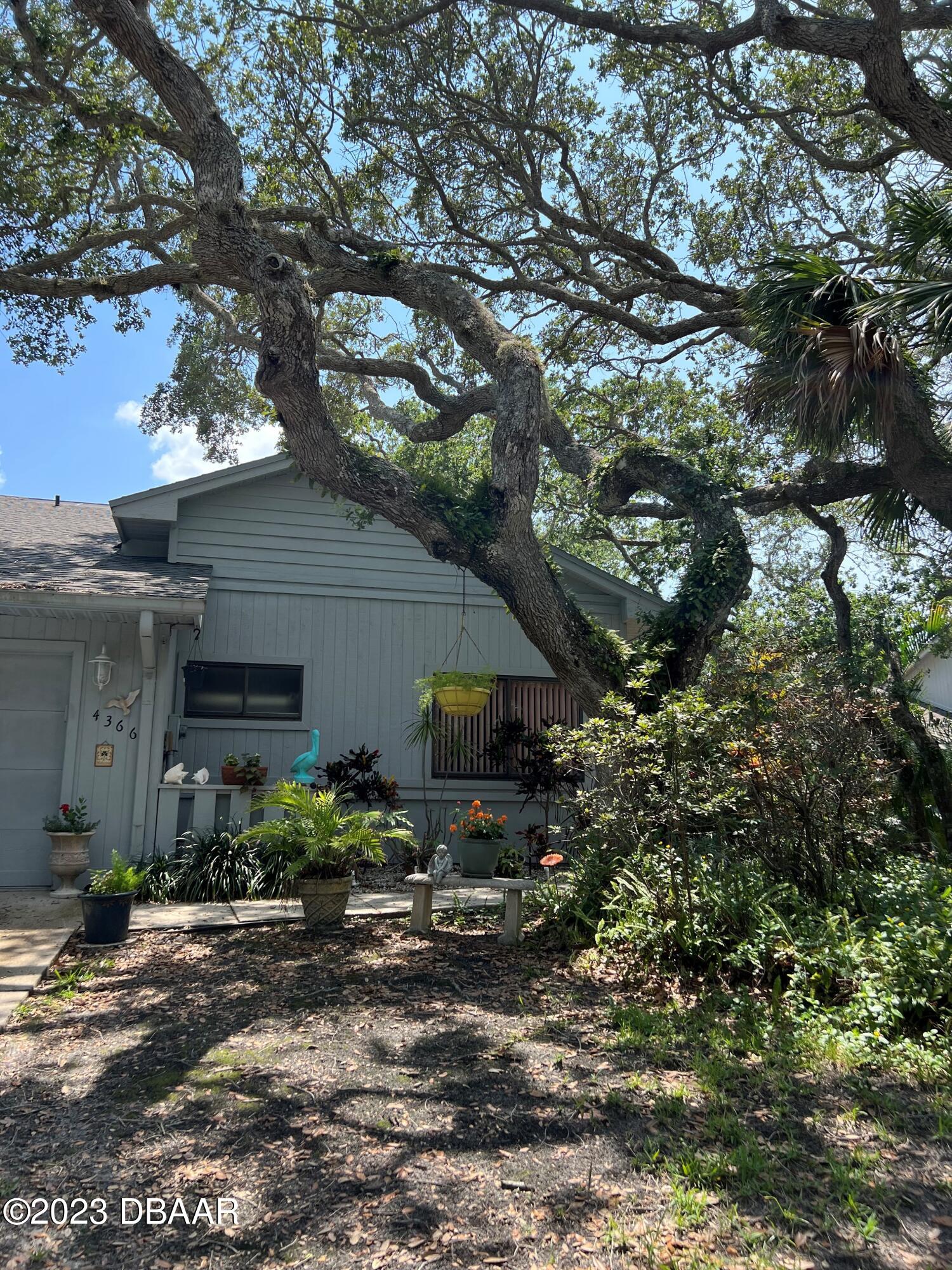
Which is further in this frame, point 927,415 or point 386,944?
point 927,415

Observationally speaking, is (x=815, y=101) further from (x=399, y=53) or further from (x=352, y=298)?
(x=352, y=298)

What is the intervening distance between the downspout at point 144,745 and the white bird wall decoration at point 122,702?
0.33 ft

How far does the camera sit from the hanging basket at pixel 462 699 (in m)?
9.23

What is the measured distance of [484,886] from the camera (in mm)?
6902

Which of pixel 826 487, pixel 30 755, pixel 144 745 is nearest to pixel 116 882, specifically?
pixel 144 745

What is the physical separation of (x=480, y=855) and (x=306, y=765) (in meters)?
2.08

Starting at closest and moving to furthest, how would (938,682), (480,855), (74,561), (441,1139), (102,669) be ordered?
1. (441,1139)
2. (480,855)
3. (102,669)
4. (74,561)
5. (938,682)

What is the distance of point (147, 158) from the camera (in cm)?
1201

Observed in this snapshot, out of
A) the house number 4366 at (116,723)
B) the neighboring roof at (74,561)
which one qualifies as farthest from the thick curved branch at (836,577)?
the house number 4366 at (116,723)

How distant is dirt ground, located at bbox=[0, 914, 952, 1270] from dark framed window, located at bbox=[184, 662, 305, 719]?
17.7 feet

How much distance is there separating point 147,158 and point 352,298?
13.0 ft

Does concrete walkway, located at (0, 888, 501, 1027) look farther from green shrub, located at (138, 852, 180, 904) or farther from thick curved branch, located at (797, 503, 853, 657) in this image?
thick curved branch, located at (797, 503, 853, 657)

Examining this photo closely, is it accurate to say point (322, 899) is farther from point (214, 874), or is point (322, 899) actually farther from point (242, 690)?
point (242, 690)

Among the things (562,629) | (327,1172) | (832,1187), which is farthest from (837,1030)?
(562,629)
